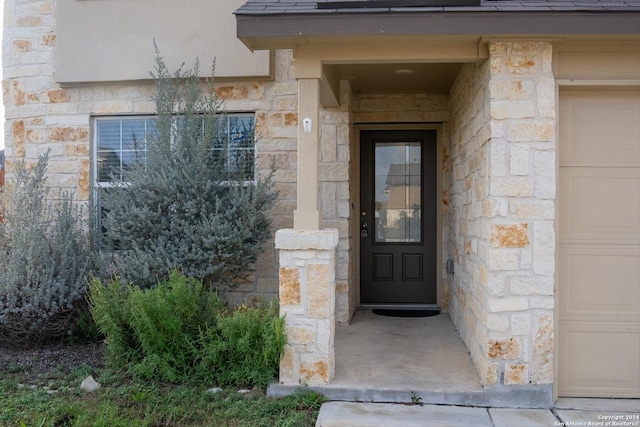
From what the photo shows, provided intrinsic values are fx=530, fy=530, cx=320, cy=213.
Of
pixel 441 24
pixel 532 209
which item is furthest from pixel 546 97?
pixel 441 24

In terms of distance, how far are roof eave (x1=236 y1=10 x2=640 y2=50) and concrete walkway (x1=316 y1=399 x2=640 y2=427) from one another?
2.70 meters

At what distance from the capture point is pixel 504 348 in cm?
399

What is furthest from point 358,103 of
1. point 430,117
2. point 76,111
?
point 76,111

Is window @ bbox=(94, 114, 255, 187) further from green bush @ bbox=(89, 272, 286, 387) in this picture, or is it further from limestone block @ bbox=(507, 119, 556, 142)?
limestone block @ bbox=(507, 119, 556, 142)

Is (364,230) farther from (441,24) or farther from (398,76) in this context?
(441,24)

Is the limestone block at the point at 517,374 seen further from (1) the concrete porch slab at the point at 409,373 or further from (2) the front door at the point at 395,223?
(2) the front door at the point at 395,223

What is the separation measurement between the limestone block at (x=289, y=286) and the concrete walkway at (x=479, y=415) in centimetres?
82

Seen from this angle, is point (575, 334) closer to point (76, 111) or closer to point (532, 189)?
point (532, 189)

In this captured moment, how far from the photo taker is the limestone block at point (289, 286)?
415cm

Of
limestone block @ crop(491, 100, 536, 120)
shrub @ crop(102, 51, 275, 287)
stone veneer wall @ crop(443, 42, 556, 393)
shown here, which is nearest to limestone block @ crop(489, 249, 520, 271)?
stone veneer wall @ crop(443, 42, 556, 393)

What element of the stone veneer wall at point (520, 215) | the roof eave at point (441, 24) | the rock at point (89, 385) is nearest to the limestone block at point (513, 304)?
the stone veneer wall at point (520, 215)

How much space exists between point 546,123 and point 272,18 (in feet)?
7.15

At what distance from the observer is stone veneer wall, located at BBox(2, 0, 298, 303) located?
6.04m

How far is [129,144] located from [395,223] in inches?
137
